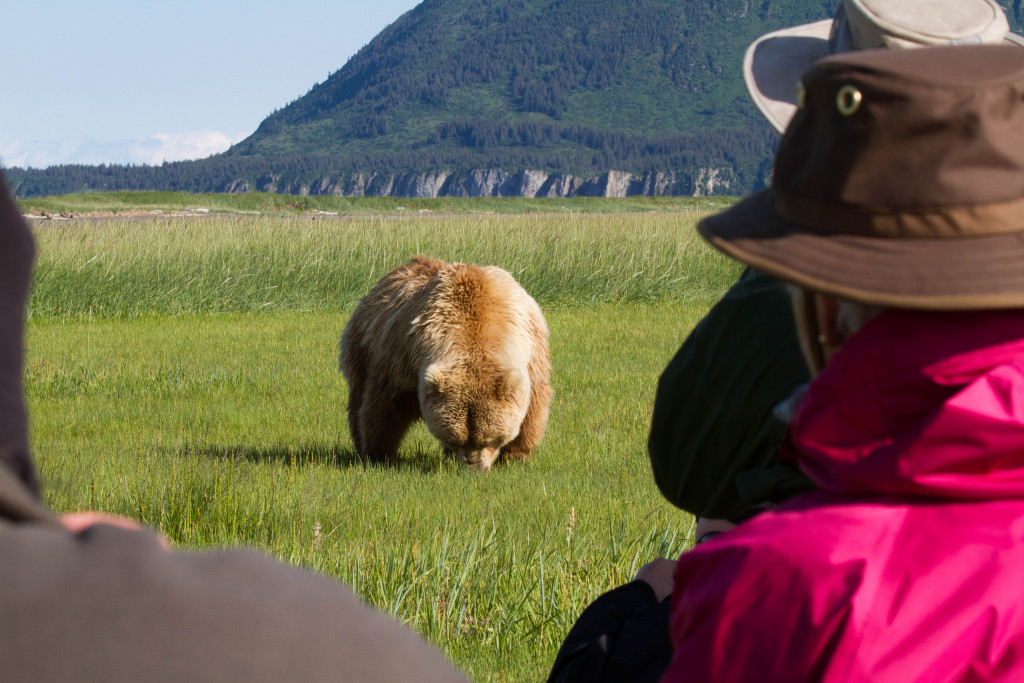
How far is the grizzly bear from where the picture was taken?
21.4 feet

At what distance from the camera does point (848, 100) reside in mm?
1326

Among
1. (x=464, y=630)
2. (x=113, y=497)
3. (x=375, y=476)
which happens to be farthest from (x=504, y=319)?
(x=464, y=630)

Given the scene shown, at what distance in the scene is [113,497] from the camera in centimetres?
493

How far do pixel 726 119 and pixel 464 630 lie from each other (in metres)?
202

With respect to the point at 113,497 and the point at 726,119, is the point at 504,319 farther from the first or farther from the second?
the point at 726,119

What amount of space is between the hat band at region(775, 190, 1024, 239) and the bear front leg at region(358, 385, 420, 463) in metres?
5.95

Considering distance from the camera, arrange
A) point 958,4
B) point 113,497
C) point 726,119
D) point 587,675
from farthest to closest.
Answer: point 726,119 → point 113,497 → point 958,4 → point 587,675

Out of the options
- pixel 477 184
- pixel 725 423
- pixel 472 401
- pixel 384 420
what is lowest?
pixel 384 420

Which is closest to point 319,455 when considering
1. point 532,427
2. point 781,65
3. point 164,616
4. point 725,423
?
point 532,427

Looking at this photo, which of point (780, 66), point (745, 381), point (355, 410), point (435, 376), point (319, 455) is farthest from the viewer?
point (319, 455)

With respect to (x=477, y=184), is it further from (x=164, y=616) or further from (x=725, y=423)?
(x=164, y=616)

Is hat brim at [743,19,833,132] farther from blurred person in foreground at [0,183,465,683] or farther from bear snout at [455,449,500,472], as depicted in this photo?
bear snout at [455,449,500,472]

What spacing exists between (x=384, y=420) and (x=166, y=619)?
661 cm

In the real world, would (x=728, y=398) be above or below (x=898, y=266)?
below
